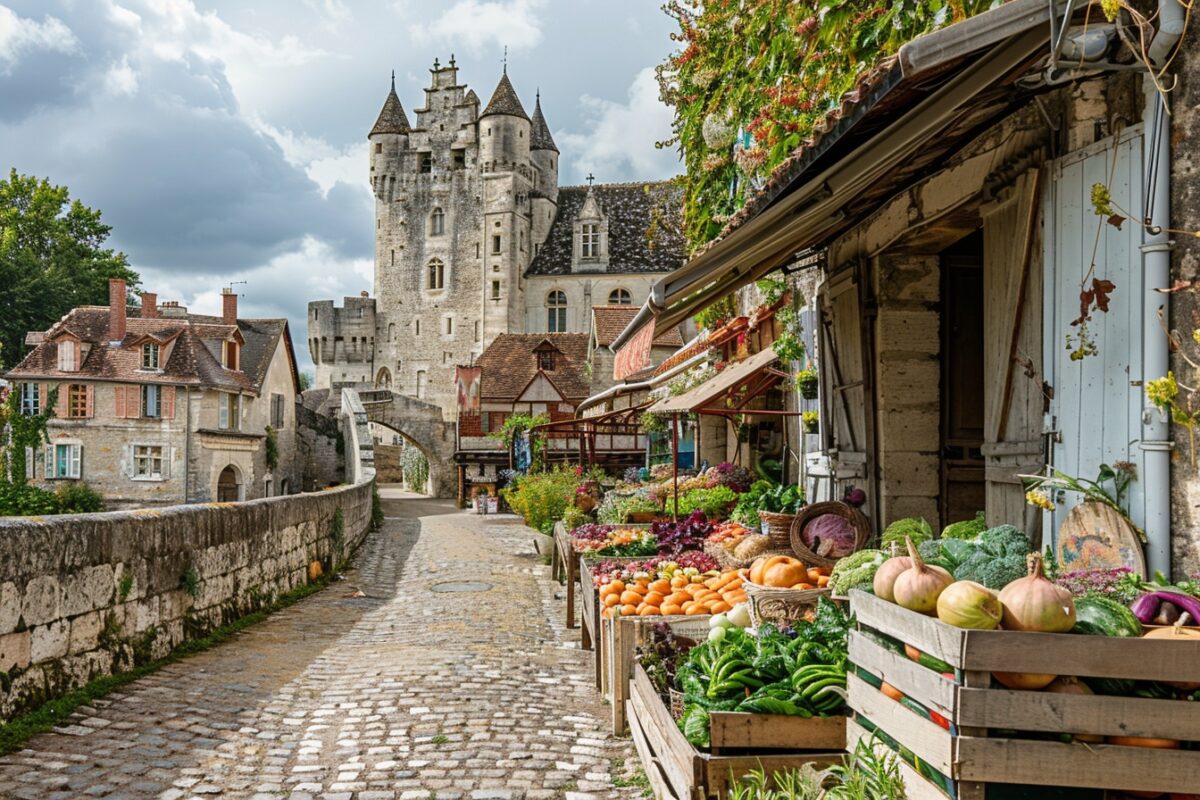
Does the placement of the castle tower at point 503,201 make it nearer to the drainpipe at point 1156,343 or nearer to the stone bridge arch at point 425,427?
the stone bridge arch at point 425,427

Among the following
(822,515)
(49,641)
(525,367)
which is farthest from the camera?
(525,367)

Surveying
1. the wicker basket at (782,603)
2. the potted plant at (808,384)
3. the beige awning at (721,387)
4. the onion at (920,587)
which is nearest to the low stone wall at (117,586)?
the wicker basket at (782,603)

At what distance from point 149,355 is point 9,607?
33309 millimetres

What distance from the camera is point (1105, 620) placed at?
2727 millimetres

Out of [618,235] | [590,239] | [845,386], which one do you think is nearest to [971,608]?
[845,386]

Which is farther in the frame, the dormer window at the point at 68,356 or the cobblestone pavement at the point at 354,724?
the dormer window at the point at 68,356

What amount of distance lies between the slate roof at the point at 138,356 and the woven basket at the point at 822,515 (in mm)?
32747

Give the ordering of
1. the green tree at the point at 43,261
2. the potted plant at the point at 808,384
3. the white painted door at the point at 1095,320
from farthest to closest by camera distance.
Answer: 1. the green tree at the point at 43,261
2. the potted plant at the point at 808,384
3. the white painted door at the point at 1095,320

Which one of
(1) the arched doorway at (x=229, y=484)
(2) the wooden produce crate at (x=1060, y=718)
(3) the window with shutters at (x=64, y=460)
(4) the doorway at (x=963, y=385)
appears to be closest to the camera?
(2) the wooden produce crate at (x=1060, y=718)

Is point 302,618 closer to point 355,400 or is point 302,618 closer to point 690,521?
point 690,521

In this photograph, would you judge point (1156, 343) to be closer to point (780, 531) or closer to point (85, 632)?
point (780, 531)

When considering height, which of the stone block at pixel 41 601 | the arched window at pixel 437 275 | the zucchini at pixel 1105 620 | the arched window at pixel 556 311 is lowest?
the stone block at pixel 41 601

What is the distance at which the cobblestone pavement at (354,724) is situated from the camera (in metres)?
4.56

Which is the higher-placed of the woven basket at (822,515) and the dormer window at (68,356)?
the dormer window at (68,356)
